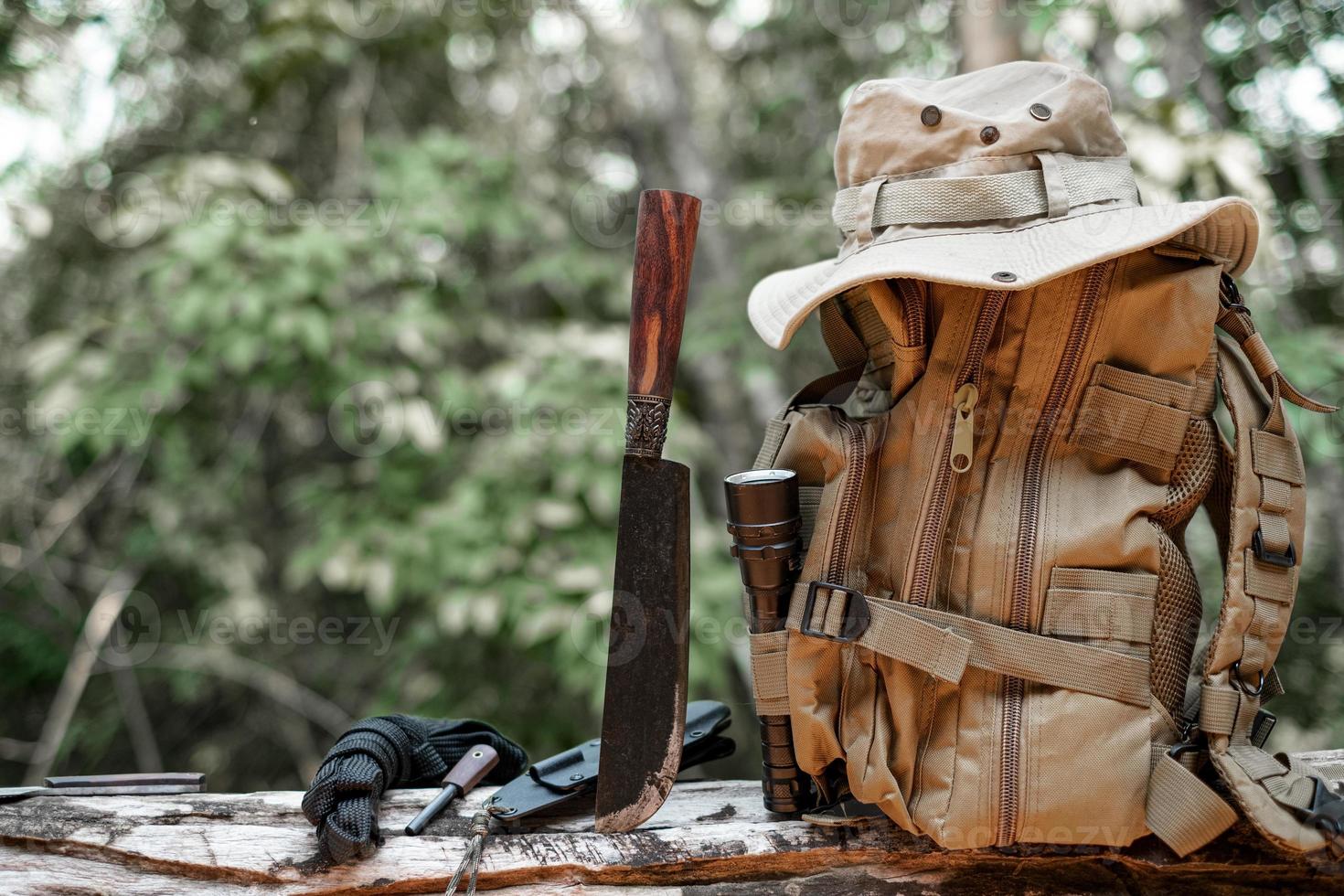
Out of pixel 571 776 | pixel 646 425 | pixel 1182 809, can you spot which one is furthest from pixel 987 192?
pixel 571 776

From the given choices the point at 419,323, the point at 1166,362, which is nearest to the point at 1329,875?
the point at 1166,362

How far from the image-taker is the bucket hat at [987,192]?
47.2 inches

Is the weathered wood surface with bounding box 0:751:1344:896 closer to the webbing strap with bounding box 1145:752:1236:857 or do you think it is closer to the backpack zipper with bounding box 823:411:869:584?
the webbing strap with bounding box 1145:752:1236:857

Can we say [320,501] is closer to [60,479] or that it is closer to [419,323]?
[419,323]

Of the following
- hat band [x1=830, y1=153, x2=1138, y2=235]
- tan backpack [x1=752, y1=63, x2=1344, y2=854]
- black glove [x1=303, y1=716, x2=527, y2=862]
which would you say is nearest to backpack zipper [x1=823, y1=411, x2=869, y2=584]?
tan backpack [x1=752, y1=63, x2=1344, y2=854]

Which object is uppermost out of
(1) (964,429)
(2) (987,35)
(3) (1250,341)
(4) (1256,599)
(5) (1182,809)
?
(2) (987,35)

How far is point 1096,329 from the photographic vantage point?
127 centimetres

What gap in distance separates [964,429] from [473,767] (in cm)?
96

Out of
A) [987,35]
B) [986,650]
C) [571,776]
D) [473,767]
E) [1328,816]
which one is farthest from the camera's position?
[987,35]

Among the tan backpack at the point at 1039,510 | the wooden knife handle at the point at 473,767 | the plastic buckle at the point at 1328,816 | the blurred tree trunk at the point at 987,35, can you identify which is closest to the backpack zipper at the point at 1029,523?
the tan backpack at the point at 1039,510

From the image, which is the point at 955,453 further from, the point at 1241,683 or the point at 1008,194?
the point at 1241,683

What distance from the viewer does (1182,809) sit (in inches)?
46.9

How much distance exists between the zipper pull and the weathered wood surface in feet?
1.74

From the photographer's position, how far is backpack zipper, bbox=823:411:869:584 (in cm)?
133
